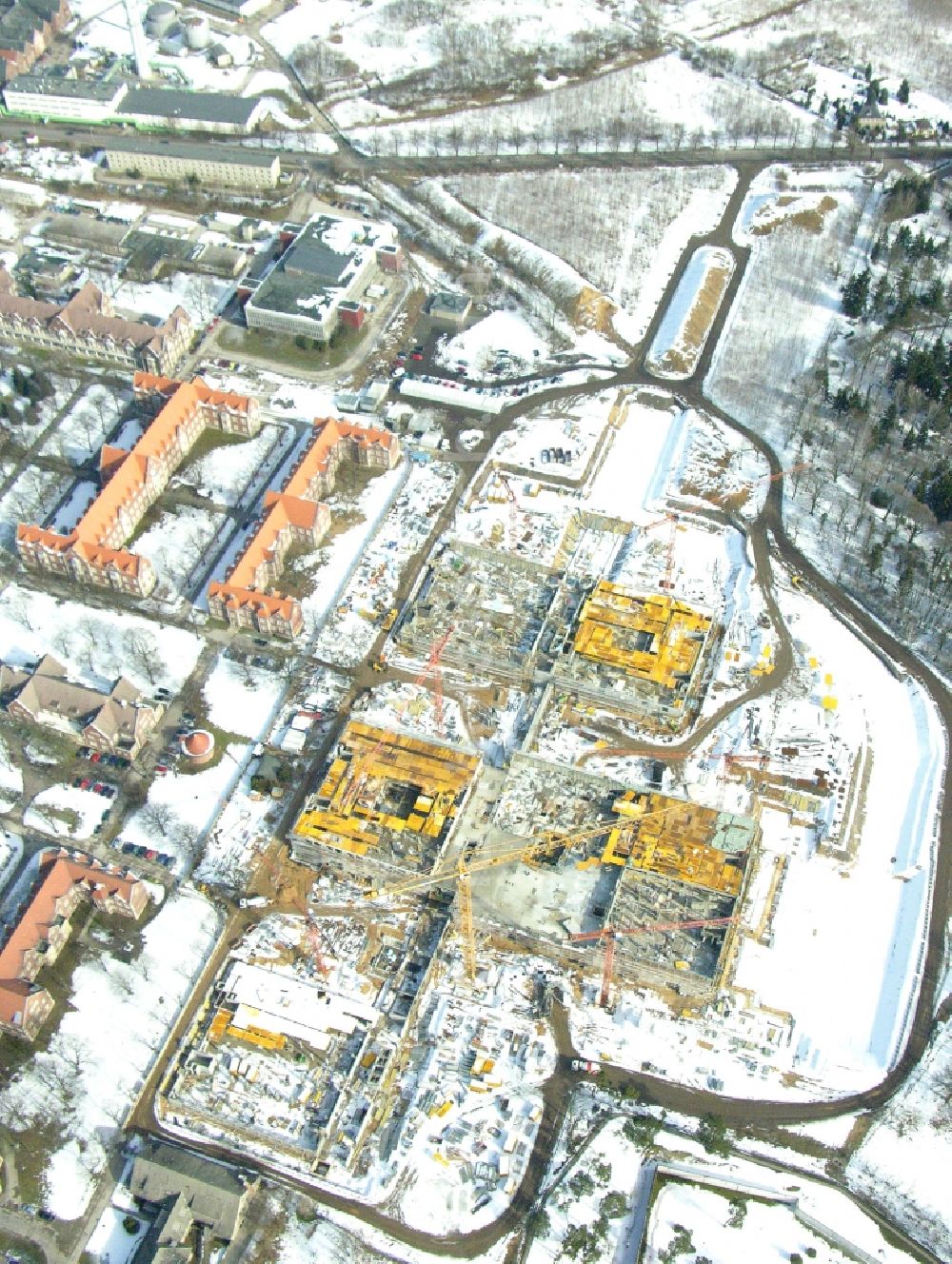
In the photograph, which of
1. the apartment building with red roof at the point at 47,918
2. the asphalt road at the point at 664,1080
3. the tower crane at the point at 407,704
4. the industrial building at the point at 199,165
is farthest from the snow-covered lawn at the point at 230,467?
the industrial building at the point at 199,165

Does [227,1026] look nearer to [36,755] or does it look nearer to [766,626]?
[36,755]

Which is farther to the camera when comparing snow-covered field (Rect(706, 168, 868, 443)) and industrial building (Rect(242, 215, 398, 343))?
industrial building (Rect(242, 215, 398, 343))

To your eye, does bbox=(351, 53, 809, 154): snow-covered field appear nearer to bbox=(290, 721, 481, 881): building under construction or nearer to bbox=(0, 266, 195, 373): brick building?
bbox=(0, 266, 195, 373): brick building

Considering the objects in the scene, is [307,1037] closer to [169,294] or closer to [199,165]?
[169,294]

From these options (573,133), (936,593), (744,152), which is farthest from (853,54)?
(936,593)

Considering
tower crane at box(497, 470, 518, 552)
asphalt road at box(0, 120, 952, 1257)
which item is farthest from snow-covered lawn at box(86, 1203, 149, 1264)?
tower crane at box(497, 470, 518, 552)

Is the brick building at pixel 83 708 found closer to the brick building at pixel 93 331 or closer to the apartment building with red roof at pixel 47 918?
the apartment building with red roof at pixel 47 918

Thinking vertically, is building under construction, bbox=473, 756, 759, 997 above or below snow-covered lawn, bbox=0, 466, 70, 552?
below
